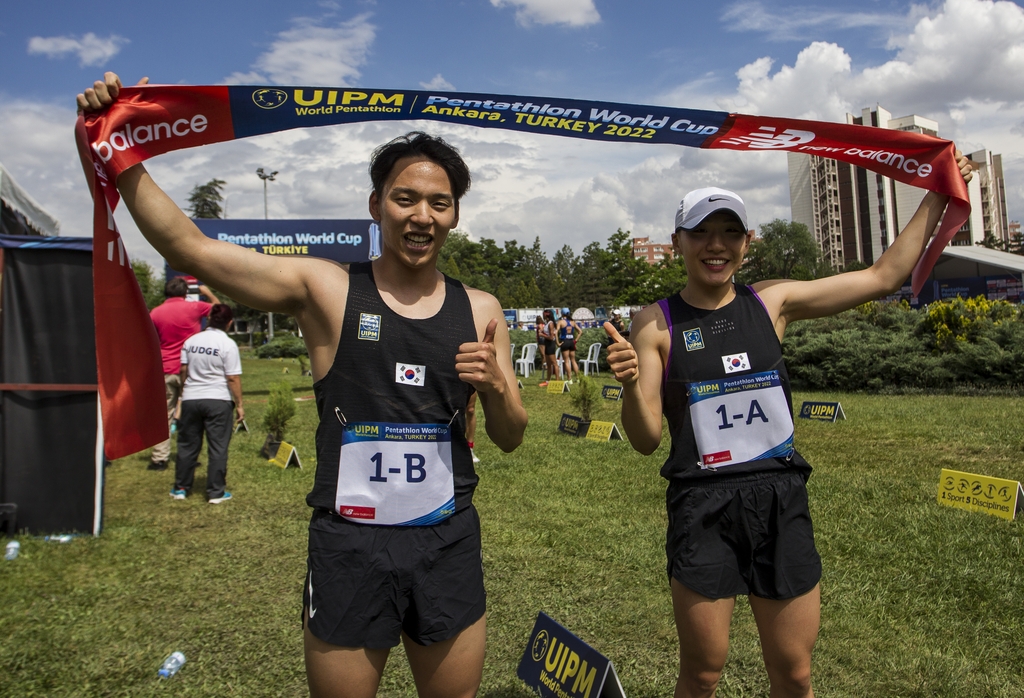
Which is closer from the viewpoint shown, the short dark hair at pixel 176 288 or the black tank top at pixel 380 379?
the black tank top at pixel 380 379

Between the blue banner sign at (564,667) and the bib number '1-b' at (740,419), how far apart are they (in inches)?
44.6

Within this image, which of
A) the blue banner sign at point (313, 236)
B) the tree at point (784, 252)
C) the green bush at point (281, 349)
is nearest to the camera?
the blue banner sign at point (313, 236)

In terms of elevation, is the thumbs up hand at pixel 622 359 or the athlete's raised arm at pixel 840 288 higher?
the athlete's raised arm at pixel 840 288

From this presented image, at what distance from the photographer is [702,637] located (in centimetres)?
239

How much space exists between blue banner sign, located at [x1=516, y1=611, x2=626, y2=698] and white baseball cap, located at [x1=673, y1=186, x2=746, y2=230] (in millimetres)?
1897

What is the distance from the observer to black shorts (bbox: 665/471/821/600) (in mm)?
2406

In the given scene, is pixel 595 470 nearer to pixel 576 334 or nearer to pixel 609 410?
pixel 609 410

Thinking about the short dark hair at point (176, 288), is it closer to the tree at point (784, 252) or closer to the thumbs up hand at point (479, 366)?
the thumbs up hand at point (479, 366)

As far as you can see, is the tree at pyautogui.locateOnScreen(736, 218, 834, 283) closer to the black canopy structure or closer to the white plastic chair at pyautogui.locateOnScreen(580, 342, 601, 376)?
the white plastic chair at pyautogui.locateOnScreen(580, 342, 601, 376)

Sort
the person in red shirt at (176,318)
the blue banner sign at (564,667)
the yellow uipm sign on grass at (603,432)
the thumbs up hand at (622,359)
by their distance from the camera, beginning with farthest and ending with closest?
1. the yellow uipm sign on grass at (603,432)
2. the person in red shirt at (176,318)
3. the blue banner sign at (564,667)
4. the thumbs up hand at (622,359)

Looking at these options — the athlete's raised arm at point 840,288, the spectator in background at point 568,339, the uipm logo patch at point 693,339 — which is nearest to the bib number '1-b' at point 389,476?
the uipm logo patch at point 693,339

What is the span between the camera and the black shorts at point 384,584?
1961 millimetres

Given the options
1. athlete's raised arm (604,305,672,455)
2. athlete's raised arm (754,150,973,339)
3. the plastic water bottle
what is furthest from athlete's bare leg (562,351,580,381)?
athlete's raised arm (604,305,672,455)

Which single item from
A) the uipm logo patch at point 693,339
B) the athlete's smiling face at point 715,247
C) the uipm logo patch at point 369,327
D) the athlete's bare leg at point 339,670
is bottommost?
the athlete's bare leg at point 339,670
